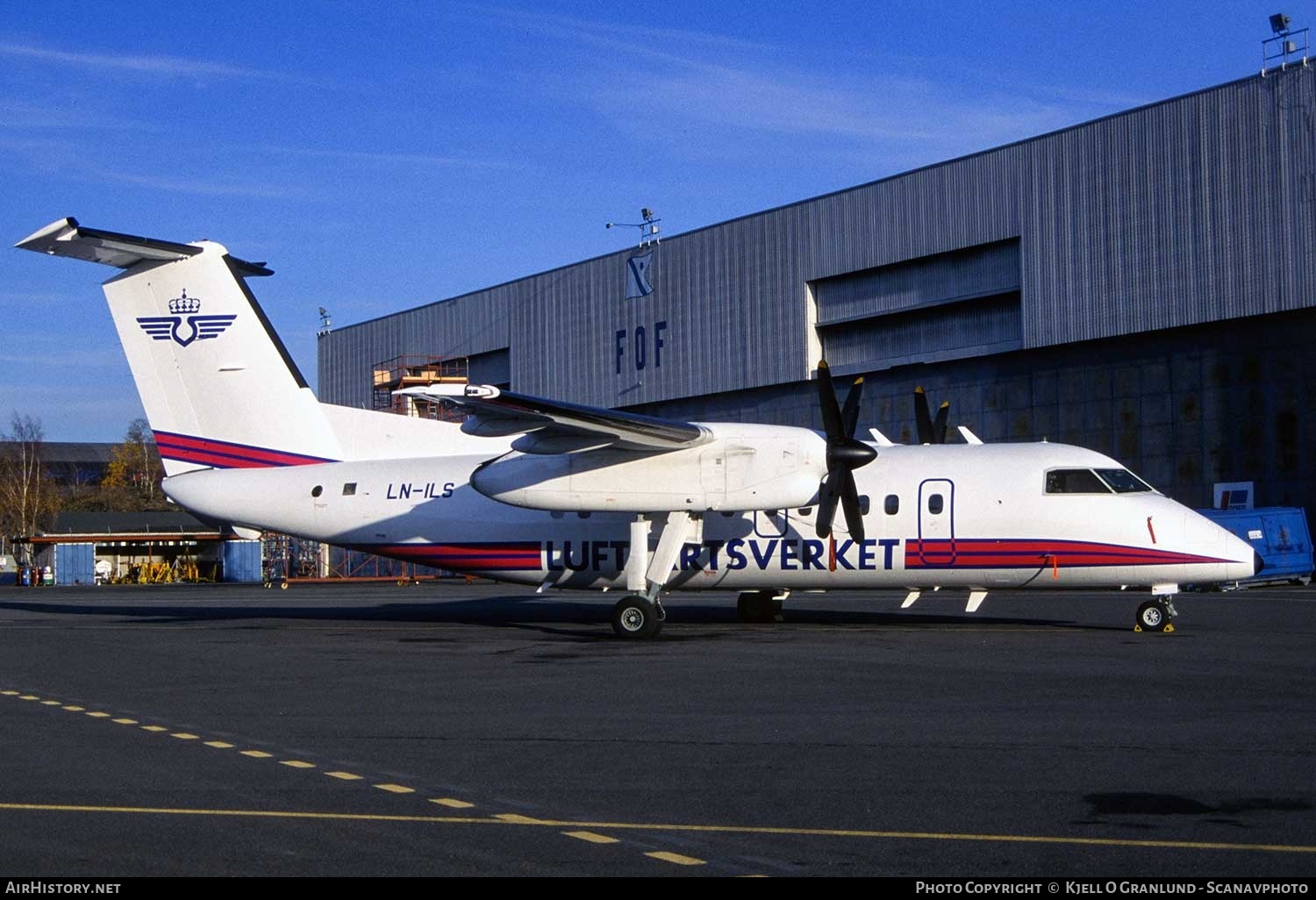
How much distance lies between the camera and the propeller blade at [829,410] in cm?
2050

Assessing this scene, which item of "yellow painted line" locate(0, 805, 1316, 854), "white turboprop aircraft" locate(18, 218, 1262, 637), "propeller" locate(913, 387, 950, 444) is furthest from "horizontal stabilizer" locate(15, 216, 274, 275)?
"yellow painted line" locate(0, 805, 1316, 854)

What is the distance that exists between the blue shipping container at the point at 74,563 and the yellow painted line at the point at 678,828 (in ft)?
232

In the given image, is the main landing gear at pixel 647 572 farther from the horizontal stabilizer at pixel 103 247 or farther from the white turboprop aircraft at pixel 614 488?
the horizontal stabilizer at pixel 103 247

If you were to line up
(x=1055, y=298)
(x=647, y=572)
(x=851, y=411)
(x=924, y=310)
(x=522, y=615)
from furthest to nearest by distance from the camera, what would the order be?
(x=924, y=310) → (x=1055, y=298) → (x=522, y=615) → (x=851, y=411) → (x=647, y=572)

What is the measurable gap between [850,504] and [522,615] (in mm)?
9257

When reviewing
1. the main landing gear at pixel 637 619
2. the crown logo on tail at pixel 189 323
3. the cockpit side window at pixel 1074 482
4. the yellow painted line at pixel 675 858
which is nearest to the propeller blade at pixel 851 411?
→ the cockpit side window at pixel 1074 482

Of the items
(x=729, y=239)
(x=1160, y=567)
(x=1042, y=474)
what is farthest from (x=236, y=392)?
(x=729, y=239)

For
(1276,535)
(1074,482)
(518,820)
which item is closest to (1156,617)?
(1074,482)

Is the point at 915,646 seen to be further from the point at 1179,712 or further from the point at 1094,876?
the point at 1094,876

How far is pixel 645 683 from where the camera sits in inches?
582

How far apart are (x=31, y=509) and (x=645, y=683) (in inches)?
4376

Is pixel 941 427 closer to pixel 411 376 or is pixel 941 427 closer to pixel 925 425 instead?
pixel 925 425

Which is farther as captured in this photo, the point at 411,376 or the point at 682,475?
the point at 411,376

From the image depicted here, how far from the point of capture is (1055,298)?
4541 cm
